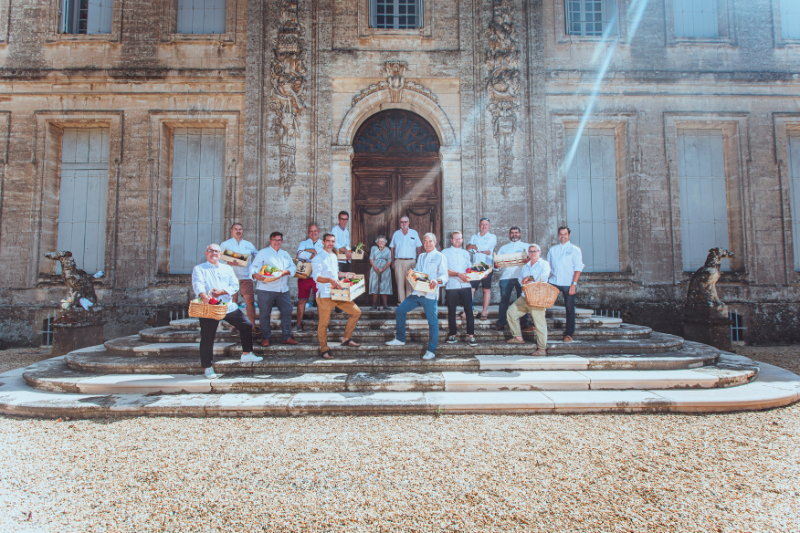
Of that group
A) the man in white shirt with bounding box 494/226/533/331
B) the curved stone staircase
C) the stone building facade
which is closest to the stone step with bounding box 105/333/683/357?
the curved stone staircase

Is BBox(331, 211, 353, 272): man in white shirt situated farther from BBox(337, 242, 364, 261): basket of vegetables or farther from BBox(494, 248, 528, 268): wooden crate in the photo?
BBox(494, 248, 528, 268): wooden crate

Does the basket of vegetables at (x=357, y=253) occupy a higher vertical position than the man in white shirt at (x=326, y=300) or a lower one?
higher

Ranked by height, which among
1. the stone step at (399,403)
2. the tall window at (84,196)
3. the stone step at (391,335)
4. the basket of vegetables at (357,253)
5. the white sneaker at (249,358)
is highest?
the tall window at (84,196)

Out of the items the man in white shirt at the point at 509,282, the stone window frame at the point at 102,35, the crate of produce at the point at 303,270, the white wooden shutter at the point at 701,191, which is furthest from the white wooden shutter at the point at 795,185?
the stone window frame at the point at 102,35

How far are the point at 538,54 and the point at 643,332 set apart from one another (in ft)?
20.9

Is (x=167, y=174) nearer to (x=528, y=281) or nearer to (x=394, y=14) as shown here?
(x=394, y=14)

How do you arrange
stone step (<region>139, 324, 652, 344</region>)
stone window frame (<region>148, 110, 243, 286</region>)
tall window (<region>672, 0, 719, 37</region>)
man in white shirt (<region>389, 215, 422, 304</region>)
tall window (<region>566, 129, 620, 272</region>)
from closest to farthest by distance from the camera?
stone step (<region>139, 324, 652, 344</region>), man in white shirt (<region>389, 215, 422, 304</region>), stone window frame (<region>148, 110, 243, 286</region>), tall window (<region>566, 129, 620, 272</region>), tall window (<region>672, 0, 719, 37</region>)

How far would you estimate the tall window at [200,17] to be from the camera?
942cm

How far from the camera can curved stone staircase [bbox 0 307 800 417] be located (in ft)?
14.2

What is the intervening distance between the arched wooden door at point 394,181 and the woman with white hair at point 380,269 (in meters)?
1.09

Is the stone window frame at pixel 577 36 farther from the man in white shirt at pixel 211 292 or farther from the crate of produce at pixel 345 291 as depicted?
the man in white shirt at pixel 211 292

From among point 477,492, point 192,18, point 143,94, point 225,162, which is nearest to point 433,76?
point 225,162

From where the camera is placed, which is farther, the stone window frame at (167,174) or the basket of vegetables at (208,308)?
the stone window frame at (167,174)

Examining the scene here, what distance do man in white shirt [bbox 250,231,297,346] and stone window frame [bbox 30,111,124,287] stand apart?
5.08 metres
